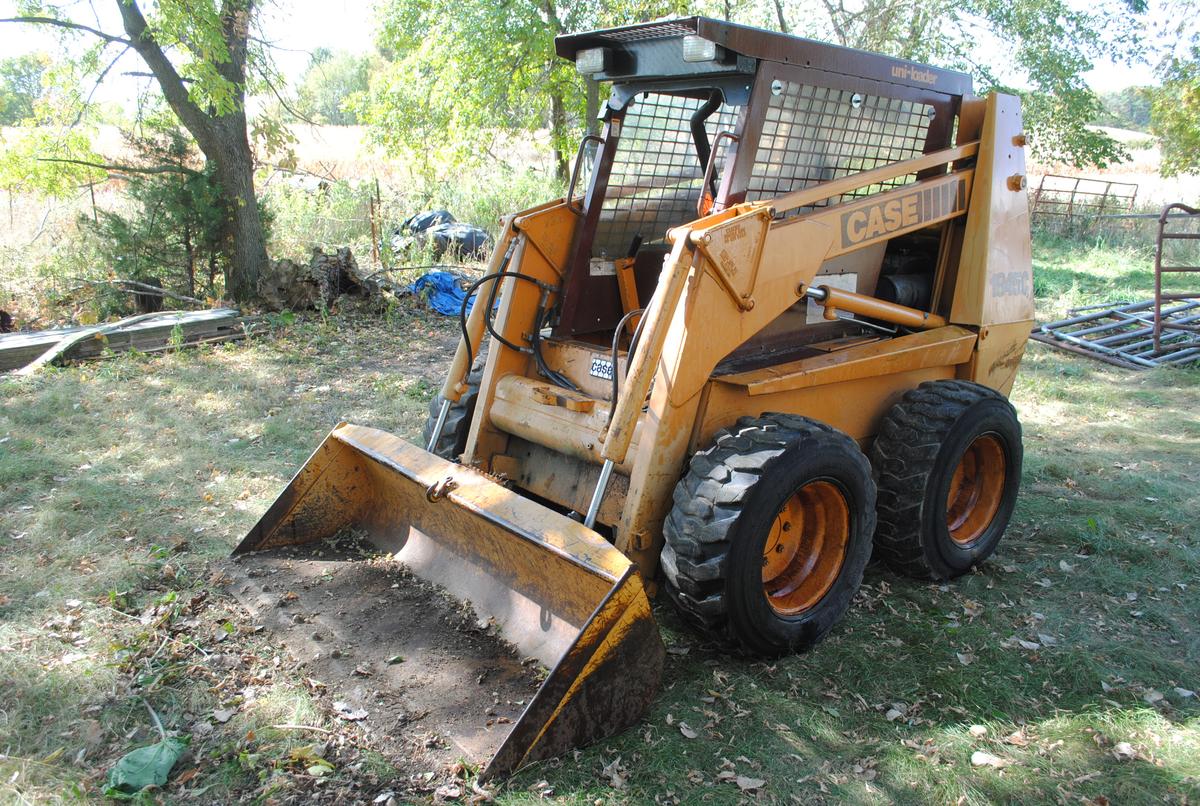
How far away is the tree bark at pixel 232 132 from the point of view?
928 cm

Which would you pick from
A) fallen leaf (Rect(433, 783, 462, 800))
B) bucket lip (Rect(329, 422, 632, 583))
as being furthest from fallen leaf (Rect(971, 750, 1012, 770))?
fallen leaf (Rect(433, 783, 462, 800))

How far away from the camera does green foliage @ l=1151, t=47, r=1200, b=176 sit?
20.8 m

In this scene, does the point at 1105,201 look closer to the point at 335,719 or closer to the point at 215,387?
the point at 215,387

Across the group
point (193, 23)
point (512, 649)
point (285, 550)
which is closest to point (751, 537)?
point (512, 649)

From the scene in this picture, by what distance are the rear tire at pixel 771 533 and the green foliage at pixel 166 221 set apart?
8255mm

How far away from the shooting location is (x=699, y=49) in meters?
3.39

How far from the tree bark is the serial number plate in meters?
6.99

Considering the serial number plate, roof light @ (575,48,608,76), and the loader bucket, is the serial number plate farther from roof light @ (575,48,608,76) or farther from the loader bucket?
roof light @ (575,48,608,76)

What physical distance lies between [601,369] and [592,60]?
142cm

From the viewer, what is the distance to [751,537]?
3203mm

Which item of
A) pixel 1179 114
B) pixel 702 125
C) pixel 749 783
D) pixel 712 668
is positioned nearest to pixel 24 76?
pixel 702 125

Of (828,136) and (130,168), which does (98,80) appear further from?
(828,136)

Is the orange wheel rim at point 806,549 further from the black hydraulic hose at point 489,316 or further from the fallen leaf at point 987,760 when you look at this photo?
the black hydraulic hose at point 489,316

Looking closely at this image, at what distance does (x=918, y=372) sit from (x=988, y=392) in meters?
0.34
